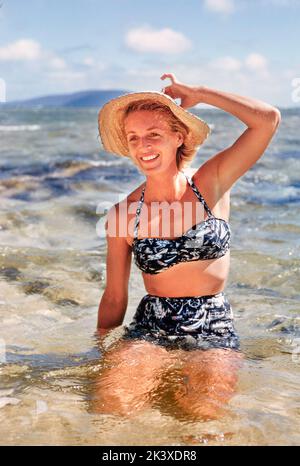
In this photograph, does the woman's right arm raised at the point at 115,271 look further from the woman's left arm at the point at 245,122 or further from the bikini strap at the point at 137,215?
the woman's left arm at the point at 245,122

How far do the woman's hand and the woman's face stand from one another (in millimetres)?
172

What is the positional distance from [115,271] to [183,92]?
1241 millimetres

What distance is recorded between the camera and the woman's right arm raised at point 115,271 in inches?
169

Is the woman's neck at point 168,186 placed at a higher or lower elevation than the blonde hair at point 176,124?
lower

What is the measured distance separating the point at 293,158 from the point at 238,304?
39.5 ft

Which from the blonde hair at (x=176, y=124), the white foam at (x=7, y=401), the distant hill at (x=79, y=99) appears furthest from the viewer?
the distant hill at (x=79, y=99)

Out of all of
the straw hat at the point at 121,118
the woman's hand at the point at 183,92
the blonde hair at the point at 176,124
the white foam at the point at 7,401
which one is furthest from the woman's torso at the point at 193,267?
the white foam at the point at 7,401

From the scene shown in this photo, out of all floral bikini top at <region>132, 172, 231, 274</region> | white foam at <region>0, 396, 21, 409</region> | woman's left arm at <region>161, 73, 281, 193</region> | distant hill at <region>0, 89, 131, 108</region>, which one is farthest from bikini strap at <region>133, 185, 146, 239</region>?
distant hill at <region>0, 89, 131, 108</region>

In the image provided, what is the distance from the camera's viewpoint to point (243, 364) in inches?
158

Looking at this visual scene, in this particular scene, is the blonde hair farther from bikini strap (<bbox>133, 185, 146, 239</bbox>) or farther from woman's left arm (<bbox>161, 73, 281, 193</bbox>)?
bikini strap (<bbox>133, 185, 146, 239</bbox>)

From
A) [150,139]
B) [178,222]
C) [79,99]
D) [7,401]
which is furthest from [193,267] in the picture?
[79,99]

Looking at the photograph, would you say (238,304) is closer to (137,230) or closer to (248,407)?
(137,230)

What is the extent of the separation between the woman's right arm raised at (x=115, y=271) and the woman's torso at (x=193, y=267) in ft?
0.26
